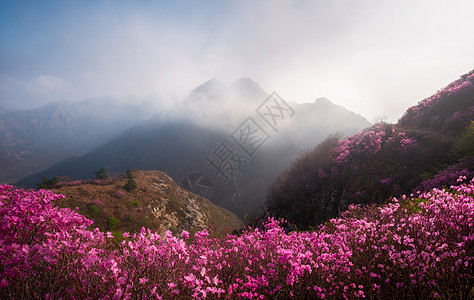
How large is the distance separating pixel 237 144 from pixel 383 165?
303ft

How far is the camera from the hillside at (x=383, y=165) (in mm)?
7918

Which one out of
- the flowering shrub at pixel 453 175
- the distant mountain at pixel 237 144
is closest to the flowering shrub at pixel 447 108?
the flowering shrub at pixel 453 175

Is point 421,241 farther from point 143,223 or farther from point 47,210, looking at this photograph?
point 143,223

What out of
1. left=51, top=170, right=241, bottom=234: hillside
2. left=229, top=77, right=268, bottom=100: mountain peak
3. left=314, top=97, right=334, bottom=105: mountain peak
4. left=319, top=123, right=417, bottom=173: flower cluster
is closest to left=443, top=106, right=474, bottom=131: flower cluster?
left=319, top=123, right=417, bottom=173: flower cluster

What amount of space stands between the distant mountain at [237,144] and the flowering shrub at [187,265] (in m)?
50.5

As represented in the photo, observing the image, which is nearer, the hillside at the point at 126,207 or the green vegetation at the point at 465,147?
the green vegetation at the point at 465,147

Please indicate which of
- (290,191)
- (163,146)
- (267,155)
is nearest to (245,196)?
(267,155)

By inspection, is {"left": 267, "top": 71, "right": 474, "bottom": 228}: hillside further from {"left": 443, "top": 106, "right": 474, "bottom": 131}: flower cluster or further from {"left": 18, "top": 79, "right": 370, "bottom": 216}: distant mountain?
{"left": 18, "top": 79, "right": 370, "bottom": 216}: distant mountain

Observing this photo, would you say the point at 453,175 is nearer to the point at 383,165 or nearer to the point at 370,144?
the point at 383,165

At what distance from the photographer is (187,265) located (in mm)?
3146

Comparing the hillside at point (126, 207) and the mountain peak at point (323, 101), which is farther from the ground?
the mountain peak at point (323, 101)

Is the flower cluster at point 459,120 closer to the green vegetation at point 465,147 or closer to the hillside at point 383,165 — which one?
the hillside at point 383,165

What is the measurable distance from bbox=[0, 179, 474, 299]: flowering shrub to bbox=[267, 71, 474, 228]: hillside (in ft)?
19.0

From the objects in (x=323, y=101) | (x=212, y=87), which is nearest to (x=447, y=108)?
(x=323, y=101)
